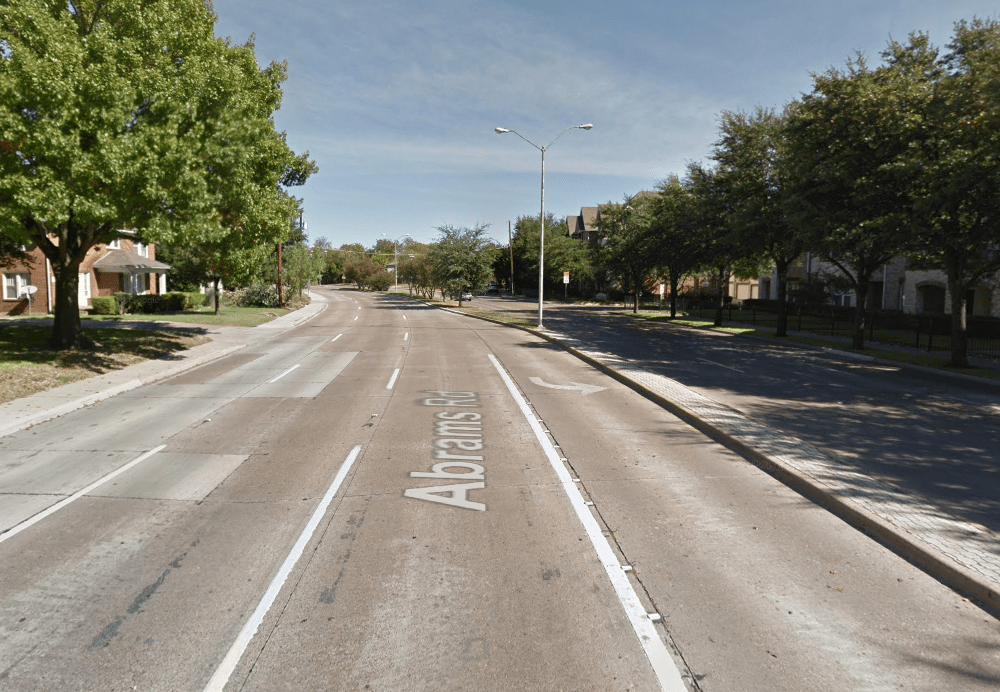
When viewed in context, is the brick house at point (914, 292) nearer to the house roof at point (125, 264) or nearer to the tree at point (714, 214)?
the tree at point (714, 214)

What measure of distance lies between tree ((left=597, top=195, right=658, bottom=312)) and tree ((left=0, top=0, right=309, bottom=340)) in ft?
100

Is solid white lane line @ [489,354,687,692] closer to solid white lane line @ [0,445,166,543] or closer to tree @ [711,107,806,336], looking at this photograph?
solid white lane line @ [0,445,166,543]

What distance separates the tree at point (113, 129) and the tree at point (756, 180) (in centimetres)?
2138

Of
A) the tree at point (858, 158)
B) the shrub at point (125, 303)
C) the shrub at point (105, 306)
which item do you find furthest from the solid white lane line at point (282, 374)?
the shrub at point (125, 303)

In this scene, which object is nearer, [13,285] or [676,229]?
[13,285]

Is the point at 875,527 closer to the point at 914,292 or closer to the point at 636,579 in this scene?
the point at 636,579

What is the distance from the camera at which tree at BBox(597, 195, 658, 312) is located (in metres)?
43.3

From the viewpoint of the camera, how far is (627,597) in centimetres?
472

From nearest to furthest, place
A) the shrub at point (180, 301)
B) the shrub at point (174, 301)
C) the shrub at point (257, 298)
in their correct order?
the shrub at point (174, 301), the shrub at point (180, 301), the shrub at point (257, 298)

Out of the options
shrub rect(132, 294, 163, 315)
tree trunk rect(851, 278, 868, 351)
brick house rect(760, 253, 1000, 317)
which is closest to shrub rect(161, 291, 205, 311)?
shrub rect(132, 294, 163, 315)

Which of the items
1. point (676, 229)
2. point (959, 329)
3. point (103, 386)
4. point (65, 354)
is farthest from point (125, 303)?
point (959, 329)

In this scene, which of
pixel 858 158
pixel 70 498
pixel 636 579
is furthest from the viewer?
pixel 858 158

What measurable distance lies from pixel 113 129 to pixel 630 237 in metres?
36.7

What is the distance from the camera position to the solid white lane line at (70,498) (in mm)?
5969
